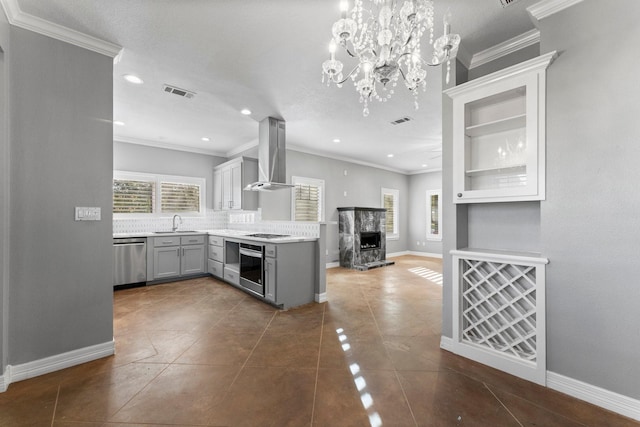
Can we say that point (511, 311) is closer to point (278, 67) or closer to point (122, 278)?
point (278, 67)

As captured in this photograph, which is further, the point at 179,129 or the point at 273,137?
the point at 179,129

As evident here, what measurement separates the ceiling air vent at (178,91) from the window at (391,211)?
19.0 ft

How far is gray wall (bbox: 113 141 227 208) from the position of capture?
4.97 meters

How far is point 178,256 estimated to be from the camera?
4812 millimetres

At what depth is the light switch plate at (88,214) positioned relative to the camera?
2139mm

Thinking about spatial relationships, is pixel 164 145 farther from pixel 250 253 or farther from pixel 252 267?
pixel 252 267

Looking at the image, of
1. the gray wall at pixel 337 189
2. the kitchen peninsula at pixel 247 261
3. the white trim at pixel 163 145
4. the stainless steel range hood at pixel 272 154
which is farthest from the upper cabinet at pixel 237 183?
the stainless steel range hood at pixel 272 154

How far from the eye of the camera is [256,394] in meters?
1.73

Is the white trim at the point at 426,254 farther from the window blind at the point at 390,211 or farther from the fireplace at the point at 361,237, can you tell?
the fireplace at the point at 361,237

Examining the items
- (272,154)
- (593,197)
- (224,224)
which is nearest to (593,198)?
(593,197)

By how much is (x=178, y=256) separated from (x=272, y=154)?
2630 millimetres

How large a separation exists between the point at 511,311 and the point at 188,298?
385 centimetres

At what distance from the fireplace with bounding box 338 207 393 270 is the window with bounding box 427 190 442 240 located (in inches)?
80.5

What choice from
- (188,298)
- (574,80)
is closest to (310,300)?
(188,298)
